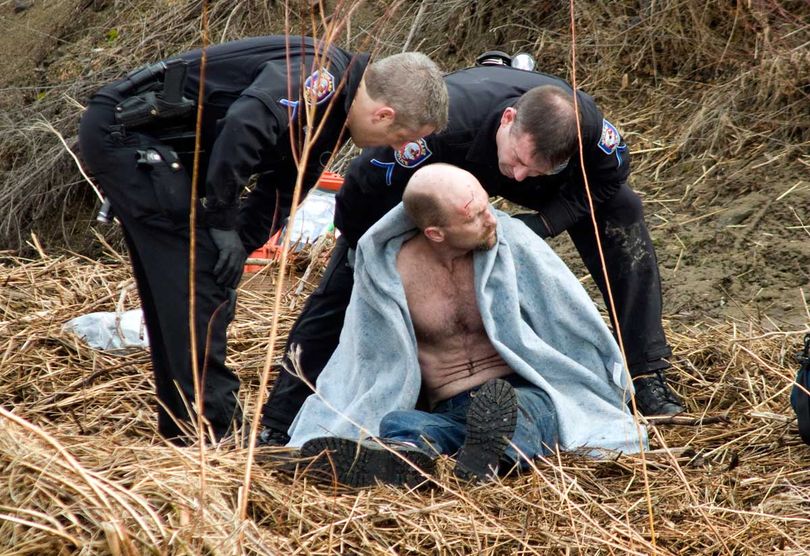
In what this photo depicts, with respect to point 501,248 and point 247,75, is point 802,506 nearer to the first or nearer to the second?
point 501,248

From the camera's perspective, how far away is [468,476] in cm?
386

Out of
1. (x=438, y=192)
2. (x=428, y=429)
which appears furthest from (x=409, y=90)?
(x=428, y=429)

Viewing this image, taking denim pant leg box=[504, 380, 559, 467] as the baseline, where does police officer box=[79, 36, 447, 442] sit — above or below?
above

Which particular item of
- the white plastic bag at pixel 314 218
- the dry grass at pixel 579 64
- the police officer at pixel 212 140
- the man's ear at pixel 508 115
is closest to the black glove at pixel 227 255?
the police officer at pixel 212 140

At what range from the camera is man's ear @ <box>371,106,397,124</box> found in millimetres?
4113

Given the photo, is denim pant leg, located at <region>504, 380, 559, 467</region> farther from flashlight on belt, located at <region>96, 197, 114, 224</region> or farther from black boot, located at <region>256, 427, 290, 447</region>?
flashlight on belt, located at <region>96, 197, 114, 224</region>

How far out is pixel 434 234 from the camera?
14.4ft

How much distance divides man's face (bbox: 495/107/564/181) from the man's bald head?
8.4 inches

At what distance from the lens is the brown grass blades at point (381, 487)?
2.75m

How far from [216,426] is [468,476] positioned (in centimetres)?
117

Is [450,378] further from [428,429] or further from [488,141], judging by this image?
[488,141]

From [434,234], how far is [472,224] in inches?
6.1

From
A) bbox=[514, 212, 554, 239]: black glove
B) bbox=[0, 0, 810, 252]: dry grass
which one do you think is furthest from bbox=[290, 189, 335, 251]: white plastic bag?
bbox=[514, 212, 554, 239]: black glove

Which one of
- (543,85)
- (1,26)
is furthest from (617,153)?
(1,26)
